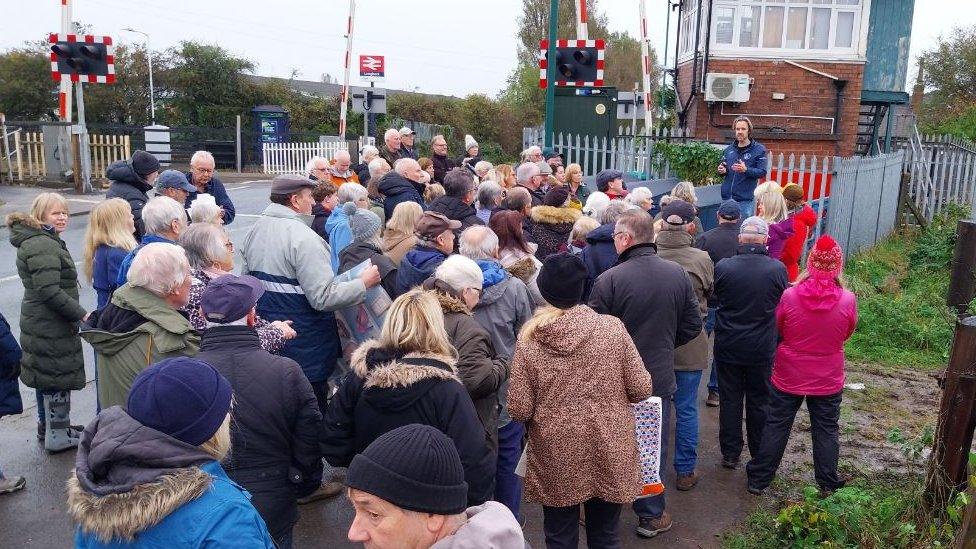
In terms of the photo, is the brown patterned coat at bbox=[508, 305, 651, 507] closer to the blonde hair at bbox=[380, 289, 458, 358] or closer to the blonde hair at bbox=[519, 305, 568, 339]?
the blonde hair at bbox=[519, 305, 568, 339]

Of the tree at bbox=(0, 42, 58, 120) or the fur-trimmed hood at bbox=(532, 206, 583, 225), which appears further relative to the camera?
the tree at bbox=(0, 42, 58, 120)

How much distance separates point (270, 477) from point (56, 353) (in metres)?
2.80

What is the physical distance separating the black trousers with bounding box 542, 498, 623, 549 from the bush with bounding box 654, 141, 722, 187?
9329 mm

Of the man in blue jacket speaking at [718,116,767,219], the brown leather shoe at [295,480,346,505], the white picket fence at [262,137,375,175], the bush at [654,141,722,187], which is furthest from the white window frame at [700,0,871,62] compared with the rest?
the white picket fence at [262,137,375,175]

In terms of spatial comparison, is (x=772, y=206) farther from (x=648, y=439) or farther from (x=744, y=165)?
(x=648, y=439)

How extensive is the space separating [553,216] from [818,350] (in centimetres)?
220

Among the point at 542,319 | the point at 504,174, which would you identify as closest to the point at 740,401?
the point at 542,319

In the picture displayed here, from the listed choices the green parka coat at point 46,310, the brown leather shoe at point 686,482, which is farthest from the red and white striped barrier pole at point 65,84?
the brown leather shoe at point 686,482

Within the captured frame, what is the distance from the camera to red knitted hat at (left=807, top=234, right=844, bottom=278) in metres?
4.50

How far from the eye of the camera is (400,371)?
3.00m

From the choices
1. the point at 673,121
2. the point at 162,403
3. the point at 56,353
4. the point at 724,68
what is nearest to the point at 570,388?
the point at 162,403

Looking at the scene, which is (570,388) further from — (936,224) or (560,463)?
(936,224)

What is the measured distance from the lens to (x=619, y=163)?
1411 cm

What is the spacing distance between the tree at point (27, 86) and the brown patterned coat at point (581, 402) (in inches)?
1262
